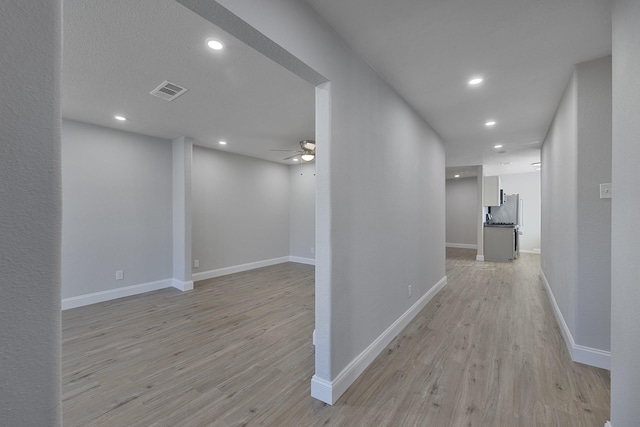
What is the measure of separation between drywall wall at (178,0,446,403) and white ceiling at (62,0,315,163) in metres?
0.60

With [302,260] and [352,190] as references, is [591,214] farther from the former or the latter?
[302,260]

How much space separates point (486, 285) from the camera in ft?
15.4

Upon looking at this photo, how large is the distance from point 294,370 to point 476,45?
284cm

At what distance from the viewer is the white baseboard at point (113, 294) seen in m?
3.61

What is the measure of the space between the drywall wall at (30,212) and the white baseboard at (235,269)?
14.4 ft

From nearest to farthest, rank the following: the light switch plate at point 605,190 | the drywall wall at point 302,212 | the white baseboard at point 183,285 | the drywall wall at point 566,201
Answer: the light switch plate at point 605,190, the drywall wall at point 566,201, the white baseboard at point 183,285, the drywall wall at point 302,212

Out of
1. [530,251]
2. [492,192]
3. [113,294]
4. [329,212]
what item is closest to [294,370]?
[329,212]

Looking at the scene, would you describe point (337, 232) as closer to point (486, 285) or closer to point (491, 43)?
point (491, 43)

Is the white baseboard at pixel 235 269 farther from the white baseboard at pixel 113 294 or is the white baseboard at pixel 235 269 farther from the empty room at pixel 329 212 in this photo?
the empty room at pixel 329 212

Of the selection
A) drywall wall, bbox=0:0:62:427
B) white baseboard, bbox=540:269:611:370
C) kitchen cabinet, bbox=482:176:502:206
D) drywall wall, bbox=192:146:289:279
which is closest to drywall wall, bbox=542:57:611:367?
white baseboard, bbox=540:269:611:370

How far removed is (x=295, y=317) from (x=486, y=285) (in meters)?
3.40

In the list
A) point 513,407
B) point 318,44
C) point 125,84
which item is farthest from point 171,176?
point 513,407

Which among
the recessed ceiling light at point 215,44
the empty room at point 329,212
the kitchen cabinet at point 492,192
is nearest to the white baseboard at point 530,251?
the kitchen cabinet at point 492,192

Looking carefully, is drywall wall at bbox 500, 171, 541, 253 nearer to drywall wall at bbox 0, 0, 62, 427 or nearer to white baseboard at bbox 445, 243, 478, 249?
white baseboard at bbox 445, 243, 478, 249
